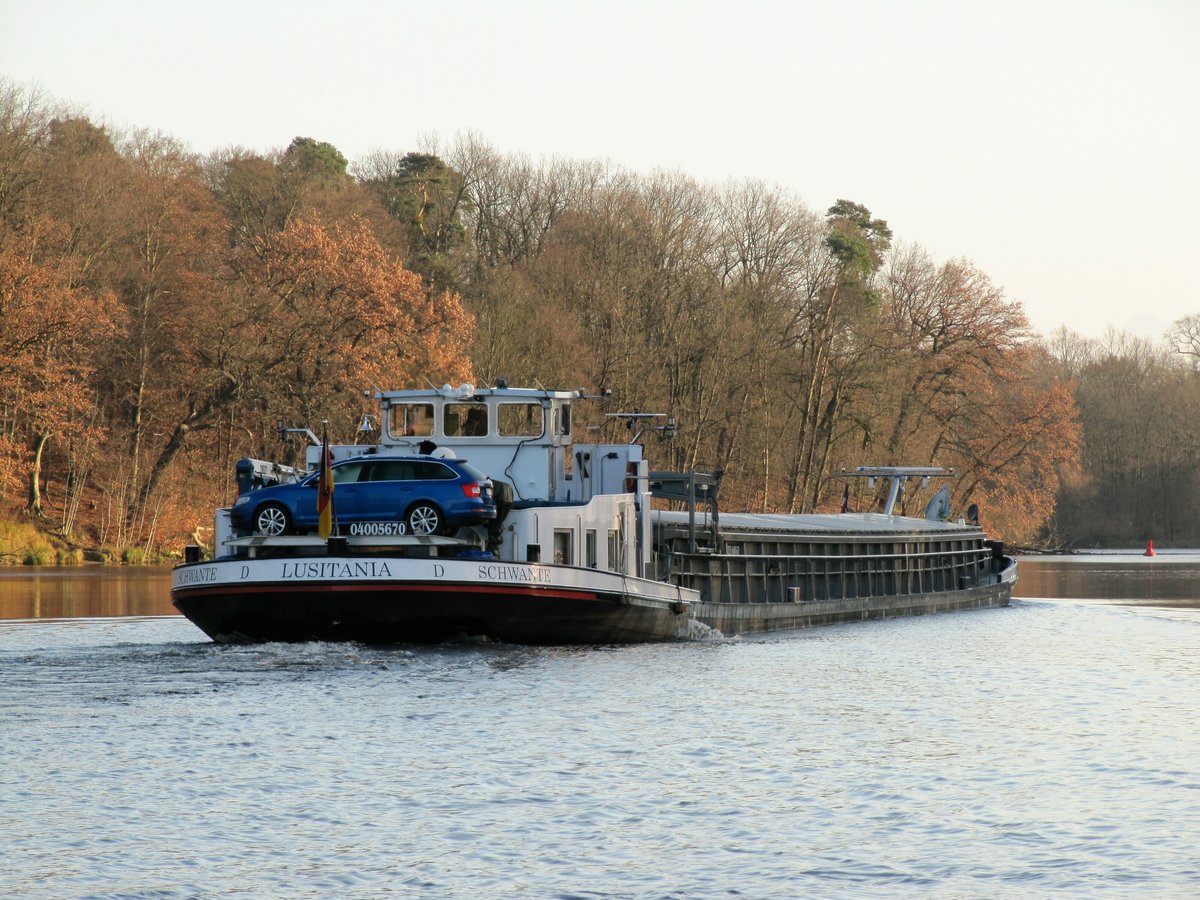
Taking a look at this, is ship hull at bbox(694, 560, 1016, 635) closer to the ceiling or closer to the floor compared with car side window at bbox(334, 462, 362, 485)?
closer to the floor

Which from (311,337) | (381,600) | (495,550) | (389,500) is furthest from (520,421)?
(311,337)

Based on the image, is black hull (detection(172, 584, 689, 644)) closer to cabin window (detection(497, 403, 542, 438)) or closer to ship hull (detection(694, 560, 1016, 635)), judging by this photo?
cabin window (detection(497, 403, 542, 438))

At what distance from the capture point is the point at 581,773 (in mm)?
14281

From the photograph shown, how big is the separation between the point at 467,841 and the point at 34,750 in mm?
5227

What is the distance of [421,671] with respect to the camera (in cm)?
2083

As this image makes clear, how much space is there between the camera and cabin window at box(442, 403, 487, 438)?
27516 mm

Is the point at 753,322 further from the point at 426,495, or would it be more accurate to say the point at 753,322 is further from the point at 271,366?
the point at 426,495

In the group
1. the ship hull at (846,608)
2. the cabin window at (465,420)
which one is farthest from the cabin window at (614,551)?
the ship hull at (846,608)

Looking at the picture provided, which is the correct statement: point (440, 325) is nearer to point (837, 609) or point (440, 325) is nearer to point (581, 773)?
point (837, 609)

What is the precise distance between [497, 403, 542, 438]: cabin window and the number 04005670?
5.44 metres

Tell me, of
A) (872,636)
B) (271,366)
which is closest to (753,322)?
(271,366)

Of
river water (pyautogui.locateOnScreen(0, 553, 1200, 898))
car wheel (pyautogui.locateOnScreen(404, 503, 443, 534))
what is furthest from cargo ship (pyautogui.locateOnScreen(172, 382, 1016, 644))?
river water (pyautogui.locateOnScreen(0, 553, 1200, 898))

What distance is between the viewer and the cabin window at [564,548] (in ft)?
81.8

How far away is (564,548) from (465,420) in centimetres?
357
